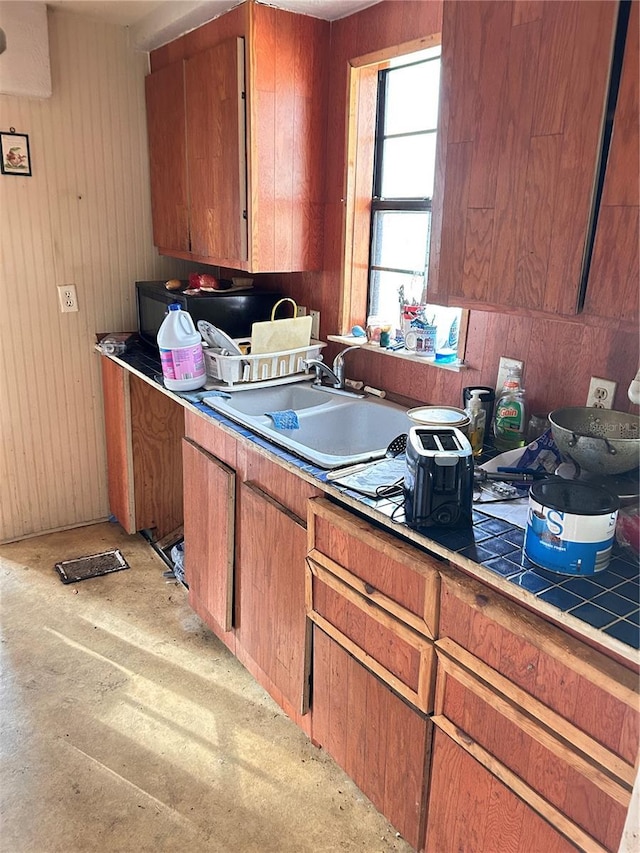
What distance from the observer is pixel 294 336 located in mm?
2322

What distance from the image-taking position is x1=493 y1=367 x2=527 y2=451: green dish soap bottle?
5.68ft

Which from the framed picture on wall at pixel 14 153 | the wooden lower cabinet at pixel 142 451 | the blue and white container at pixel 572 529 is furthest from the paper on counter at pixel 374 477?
the framed picture on wall at pixel 14 153

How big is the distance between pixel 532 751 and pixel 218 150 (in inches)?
81.7

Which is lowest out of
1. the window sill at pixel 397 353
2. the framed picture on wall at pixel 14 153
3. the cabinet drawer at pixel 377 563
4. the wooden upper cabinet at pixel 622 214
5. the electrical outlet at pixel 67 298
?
the cabinet drawer at pixel 377 563

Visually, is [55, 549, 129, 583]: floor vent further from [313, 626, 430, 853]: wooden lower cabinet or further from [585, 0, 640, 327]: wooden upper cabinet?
[585, 0, 640, 327]: wooden upper cabinet

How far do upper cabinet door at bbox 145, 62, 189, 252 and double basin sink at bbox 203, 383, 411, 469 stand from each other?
0.86 metres

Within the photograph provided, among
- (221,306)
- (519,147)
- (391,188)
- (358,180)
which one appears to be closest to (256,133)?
(358,180)

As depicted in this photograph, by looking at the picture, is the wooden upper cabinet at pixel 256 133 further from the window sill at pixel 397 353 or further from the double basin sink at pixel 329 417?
the double basin sink at pixel 329 417

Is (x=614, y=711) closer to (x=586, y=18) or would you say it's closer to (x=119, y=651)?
(x=586, y=18)

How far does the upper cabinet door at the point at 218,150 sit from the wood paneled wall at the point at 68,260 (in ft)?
1.70

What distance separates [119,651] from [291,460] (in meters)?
1.12

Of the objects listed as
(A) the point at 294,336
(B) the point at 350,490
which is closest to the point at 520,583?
(B) the point at 350,490

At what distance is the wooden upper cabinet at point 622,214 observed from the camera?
1.10m

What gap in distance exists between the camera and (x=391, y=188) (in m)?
2.27
